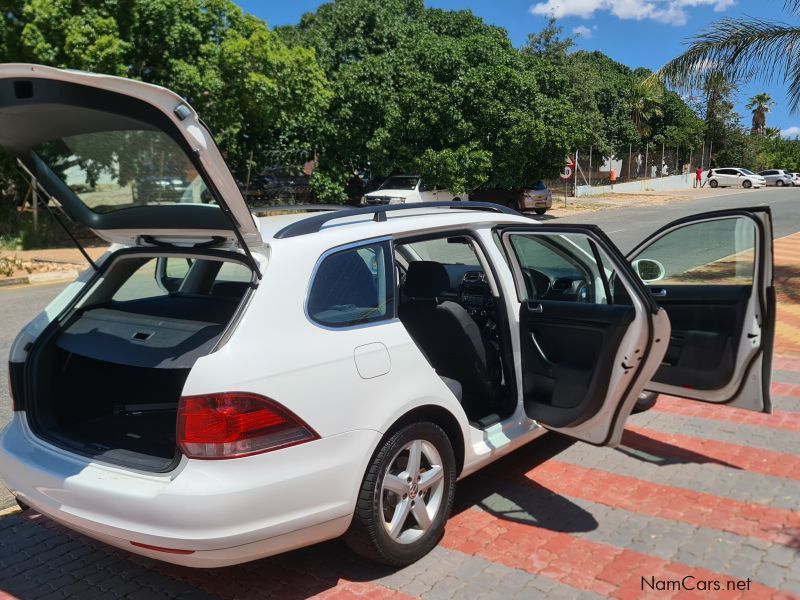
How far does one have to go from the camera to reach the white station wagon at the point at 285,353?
2691 millimetres

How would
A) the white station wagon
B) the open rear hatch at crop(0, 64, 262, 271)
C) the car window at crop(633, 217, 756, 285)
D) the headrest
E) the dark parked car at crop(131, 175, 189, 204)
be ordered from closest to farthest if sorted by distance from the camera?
the open rear hatch at crop(0, 64, 262, 271), the white station wagon, the dark parked car at crop(131, 175, 189, 204), the headrest, the car window at crop(633, 217, 756, 285)

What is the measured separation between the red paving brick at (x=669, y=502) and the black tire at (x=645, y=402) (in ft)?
3.64

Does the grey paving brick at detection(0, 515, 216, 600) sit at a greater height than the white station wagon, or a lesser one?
lesser

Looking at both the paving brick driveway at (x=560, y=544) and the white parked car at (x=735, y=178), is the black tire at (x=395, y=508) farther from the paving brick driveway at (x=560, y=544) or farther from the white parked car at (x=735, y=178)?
the white parked car at (x=735, y=178)

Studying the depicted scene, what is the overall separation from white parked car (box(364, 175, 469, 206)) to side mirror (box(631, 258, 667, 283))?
18016 millimetres

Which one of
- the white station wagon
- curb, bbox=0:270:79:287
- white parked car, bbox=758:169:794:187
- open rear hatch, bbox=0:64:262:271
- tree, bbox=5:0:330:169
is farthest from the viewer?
white parked car, bbox=758:169:794:187

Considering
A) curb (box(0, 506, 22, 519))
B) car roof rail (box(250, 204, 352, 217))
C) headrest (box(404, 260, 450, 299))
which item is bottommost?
curb (box(0, 506, 22, 519))

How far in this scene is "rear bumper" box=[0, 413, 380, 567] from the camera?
2.63 meters

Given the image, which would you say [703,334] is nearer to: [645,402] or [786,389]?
[645,402]

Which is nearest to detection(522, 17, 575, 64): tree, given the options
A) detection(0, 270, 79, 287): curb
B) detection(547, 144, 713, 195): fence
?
detection(547, 144, 713, 195): fence

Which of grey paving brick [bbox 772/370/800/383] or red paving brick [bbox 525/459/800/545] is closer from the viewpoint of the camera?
red paving brick [bbox 525/459/800/545]

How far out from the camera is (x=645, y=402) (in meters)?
5.38

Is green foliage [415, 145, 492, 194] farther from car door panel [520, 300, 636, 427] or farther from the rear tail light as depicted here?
→ the rear tail light

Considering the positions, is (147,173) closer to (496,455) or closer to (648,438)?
(496,455)
